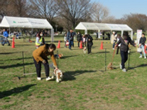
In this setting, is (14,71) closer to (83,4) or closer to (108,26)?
(108,26)

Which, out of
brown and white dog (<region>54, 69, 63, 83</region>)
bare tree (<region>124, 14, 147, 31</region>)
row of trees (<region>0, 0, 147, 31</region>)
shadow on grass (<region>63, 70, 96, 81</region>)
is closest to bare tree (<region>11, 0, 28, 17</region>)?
row of trees (<region>0, 0, 147, 31</region>)

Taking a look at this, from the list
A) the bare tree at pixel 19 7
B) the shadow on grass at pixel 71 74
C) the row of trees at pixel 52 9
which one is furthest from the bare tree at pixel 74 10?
the shadow on grass at pixel 71 74

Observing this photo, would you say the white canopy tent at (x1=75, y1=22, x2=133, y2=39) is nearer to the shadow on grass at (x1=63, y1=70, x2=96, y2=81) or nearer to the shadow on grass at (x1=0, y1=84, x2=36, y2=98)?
the shadow on grass at (x1=63, y1=70, x2=96, y2=81)

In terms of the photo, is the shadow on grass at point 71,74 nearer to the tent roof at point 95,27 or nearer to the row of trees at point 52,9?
the tent roof at point 95,27

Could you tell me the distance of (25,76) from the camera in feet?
23.6

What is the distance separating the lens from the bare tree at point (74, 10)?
5306 cm

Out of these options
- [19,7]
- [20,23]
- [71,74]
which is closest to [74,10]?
[19,7]

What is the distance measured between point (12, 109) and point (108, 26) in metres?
31.7

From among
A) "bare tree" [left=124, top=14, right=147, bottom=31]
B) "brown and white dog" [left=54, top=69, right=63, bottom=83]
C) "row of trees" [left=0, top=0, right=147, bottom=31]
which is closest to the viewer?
"brown and white dog" [left=54, top=69, right=63, bottom=83]

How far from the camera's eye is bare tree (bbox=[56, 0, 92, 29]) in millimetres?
53062

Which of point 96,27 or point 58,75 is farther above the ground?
point 96,27

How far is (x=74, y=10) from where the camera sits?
5412 centimetres

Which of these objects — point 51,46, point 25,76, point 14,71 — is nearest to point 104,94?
point 51,46

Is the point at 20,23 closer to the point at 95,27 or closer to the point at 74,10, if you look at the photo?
the point at 95,27
